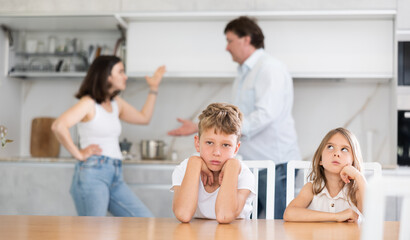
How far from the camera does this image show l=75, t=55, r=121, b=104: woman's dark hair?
2615mm

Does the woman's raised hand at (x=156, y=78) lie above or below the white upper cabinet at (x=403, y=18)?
below

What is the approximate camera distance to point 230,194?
1413mm

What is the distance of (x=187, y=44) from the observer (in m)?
3.46

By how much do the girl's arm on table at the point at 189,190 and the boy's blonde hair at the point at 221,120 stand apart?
106 mm

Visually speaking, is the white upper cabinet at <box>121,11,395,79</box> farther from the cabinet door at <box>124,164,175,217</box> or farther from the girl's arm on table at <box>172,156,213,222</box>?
the girl's arm on table at <box>172,156,213,222</box>

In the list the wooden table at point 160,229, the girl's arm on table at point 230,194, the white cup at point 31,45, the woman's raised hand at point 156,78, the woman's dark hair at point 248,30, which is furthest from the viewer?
the white cup at point 31,45

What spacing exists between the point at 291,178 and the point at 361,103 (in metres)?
2.12

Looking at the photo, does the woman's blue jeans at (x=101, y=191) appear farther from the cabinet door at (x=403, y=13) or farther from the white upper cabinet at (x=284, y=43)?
the cabinet door at (x=403, y=13)

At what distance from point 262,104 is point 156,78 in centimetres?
92

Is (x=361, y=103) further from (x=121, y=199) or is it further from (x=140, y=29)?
(x=121, y=199)

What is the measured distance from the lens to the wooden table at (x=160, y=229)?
3.53ft

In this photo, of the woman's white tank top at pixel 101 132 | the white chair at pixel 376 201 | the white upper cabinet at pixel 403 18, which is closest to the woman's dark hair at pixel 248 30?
the woman's white tank top at pixel 101 132

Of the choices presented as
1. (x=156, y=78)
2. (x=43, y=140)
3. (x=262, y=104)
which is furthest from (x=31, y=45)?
(x=262, y=104)

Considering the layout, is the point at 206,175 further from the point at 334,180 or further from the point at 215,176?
the point at 334,180
